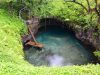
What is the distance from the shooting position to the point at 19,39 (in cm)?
2367

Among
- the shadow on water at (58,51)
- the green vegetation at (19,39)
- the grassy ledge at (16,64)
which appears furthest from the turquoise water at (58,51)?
the grassy ledge at (16,64)

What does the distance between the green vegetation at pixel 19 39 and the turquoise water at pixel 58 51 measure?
165cm

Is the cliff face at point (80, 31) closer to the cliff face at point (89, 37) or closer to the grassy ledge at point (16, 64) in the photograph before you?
the cliff face at point (89, 37)

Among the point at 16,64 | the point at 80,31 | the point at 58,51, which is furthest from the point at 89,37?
the point at 16,64

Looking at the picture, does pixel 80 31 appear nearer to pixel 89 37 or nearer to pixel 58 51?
pixel 89 37

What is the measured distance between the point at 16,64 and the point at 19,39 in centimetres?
715

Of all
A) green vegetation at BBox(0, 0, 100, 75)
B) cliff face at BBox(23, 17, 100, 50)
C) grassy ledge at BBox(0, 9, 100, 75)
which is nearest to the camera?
grassy ledge at BBox(0, 9, 100, 75)

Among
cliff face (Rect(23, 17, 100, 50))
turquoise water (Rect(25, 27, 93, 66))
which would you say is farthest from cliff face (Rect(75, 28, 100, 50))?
turquoise water (Rect(25, 27, 93, 66))

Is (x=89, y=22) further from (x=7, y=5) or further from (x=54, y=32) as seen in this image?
(x=7, y=5)

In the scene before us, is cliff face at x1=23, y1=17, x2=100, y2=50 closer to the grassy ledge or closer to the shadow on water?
the shadow on water

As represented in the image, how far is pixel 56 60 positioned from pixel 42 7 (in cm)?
688

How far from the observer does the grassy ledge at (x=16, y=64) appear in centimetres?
1521

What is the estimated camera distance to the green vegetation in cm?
1543

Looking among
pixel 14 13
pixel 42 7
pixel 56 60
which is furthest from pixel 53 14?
pixel 56 60
